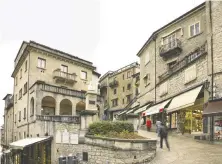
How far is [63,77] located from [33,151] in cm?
1246

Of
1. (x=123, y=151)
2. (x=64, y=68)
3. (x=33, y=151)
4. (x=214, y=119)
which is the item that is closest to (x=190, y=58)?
(x=214, y=119)

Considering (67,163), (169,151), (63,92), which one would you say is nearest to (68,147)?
(67,163)

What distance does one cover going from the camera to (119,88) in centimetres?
5891

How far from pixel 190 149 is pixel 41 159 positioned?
12275 mm

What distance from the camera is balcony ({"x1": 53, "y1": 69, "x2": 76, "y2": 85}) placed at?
116 ft

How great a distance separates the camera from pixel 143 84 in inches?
1404

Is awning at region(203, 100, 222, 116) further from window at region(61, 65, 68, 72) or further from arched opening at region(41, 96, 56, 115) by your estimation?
window at region(61, 65, 68, 72)

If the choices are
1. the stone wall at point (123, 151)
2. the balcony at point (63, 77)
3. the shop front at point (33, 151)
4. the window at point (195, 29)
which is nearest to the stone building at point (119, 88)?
the balcony at point (63, 77)

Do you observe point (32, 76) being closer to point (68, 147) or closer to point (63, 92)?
point (63, 92)

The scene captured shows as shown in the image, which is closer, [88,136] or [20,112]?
[88,136]

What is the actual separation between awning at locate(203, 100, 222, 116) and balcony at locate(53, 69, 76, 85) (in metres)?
21.8

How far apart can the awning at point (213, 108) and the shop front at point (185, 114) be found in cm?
244

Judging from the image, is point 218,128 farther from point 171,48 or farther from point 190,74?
point 171,48

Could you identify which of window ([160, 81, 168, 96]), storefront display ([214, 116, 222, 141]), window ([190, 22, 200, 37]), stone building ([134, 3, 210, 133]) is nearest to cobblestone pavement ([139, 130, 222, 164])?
storefront display ([214, 116, 222, 141])
